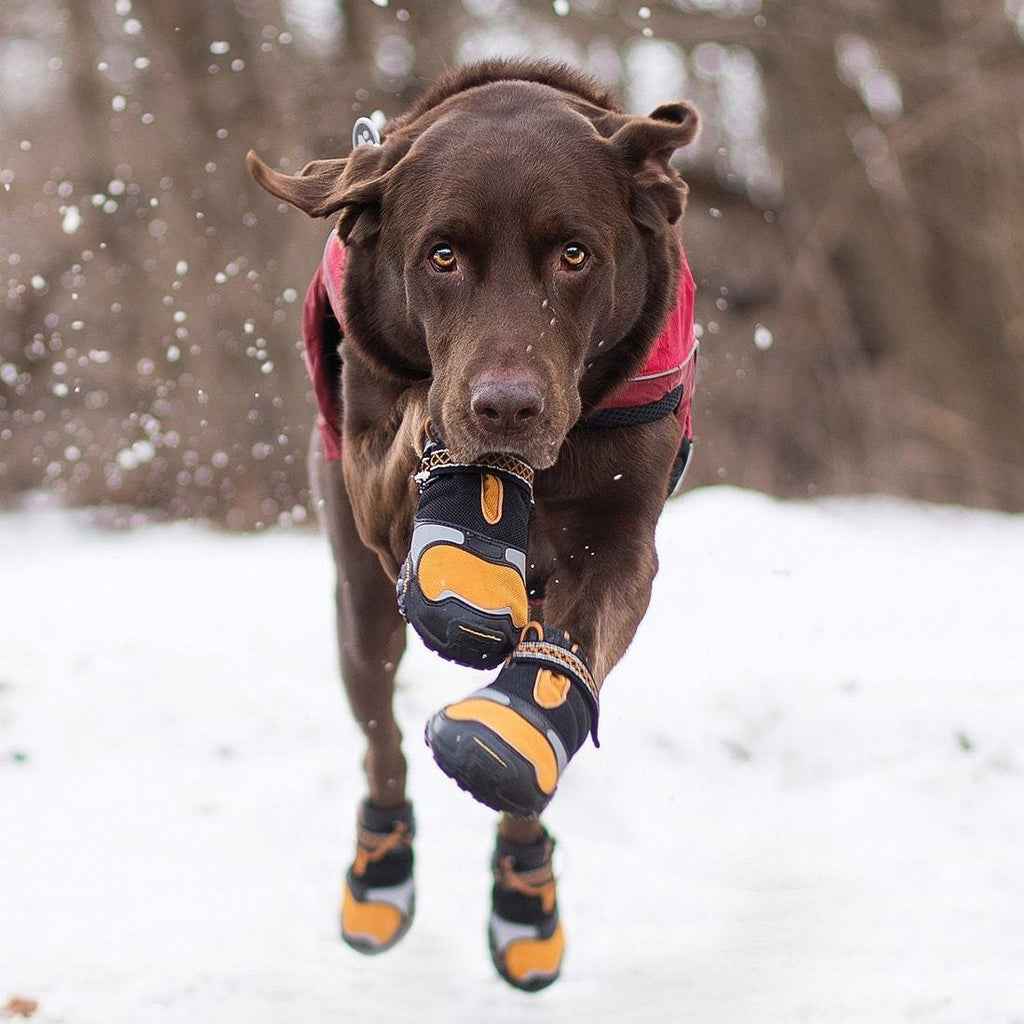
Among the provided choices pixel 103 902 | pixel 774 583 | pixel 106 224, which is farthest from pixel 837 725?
pixel 106 224

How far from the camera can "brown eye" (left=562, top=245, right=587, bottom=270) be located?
2.40m

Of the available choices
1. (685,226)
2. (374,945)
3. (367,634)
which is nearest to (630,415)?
(367,634)

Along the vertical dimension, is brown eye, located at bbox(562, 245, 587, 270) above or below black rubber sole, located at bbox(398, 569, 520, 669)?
above

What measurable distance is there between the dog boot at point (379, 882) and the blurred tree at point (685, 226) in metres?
4.68

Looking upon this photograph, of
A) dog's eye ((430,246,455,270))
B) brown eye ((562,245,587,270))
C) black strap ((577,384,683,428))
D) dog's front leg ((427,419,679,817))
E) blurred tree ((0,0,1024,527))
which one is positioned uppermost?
brown eye ((562,245,587,270))

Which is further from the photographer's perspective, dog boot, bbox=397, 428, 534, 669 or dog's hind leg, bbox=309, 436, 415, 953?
dog's hind leg, bbox=309, 436, 415, 953

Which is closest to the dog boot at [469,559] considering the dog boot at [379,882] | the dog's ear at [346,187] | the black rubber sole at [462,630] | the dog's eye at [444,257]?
the black rubber sole at [462,630]

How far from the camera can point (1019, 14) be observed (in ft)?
27.7

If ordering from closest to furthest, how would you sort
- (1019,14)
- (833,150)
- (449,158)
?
(449,158) → (1019,14) → (833,150)

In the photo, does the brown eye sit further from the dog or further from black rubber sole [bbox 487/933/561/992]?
black rubber sole [bbox 487/933/561/992]

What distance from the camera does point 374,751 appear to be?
3.48m

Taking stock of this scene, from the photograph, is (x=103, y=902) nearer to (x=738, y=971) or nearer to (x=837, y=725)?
(x=738, y=971)

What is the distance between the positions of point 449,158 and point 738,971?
2018 millimetres

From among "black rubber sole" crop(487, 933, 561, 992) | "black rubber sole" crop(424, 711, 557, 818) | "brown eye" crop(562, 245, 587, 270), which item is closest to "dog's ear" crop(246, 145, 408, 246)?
"brown eye" crop(562, 245, 587, 270)
